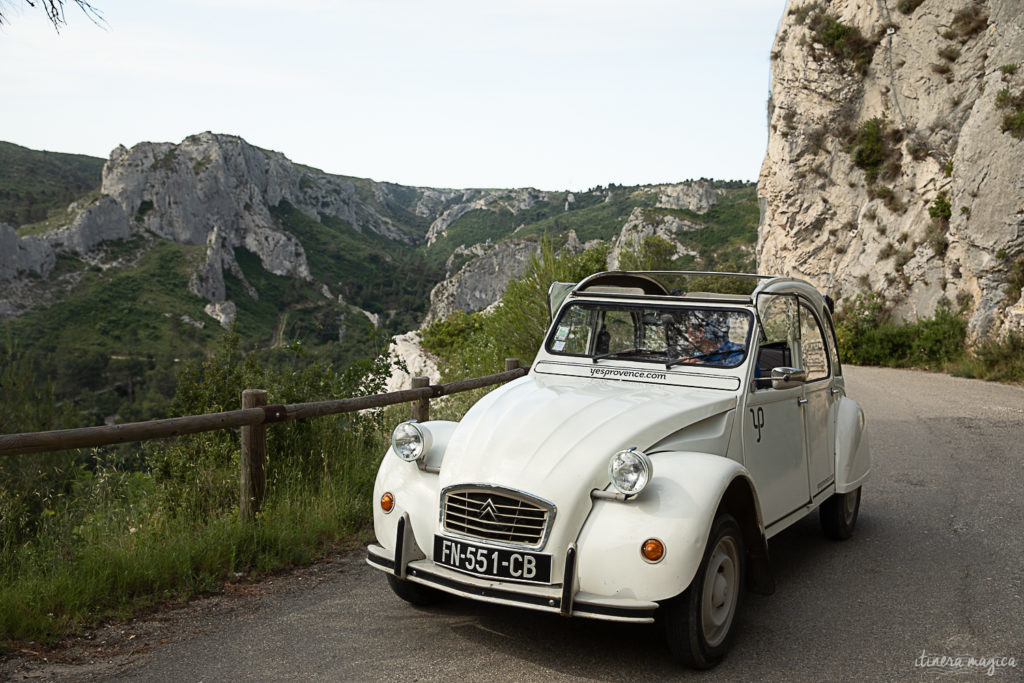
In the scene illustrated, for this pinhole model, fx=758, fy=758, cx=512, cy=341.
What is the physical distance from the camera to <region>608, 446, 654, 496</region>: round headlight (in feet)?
12.0

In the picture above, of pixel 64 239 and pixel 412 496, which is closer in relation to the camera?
pixel 412 496

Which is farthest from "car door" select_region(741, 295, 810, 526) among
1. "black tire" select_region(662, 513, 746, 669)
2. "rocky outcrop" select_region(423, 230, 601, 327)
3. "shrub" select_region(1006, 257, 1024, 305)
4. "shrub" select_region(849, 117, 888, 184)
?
"rocky outcrop" select_region(423, 230, 601, 327)

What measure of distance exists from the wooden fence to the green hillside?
131047mm

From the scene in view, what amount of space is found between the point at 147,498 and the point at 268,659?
2771 millimetres

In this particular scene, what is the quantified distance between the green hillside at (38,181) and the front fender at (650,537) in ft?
442

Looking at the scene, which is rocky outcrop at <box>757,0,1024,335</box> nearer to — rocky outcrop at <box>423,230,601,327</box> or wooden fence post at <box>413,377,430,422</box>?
wooden fence post at <box>413,377,430,422</box>

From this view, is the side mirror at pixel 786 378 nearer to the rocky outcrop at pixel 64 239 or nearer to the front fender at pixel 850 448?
the front fender at pixel 850 448

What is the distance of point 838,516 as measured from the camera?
20.3ft

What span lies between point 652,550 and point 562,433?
0.81 metres

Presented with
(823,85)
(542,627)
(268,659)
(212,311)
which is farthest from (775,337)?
(212,311)

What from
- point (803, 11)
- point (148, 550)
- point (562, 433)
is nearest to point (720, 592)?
point (562, 433)

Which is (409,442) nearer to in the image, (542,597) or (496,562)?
(496,562)

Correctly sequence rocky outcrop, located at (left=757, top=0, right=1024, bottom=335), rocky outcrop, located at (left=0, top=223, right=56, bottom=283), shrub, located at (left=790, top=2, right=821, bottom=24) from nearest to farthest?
rocky outcrop, located at (left=757, top=0, right=1024, bottom=335)
shrub, located at (left=790, top=2, right=821, bottom=24)
rocky outcrop, located at (left=0, top=223, right=56, bottom=283)

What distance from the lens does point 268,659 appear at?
3908 mm
